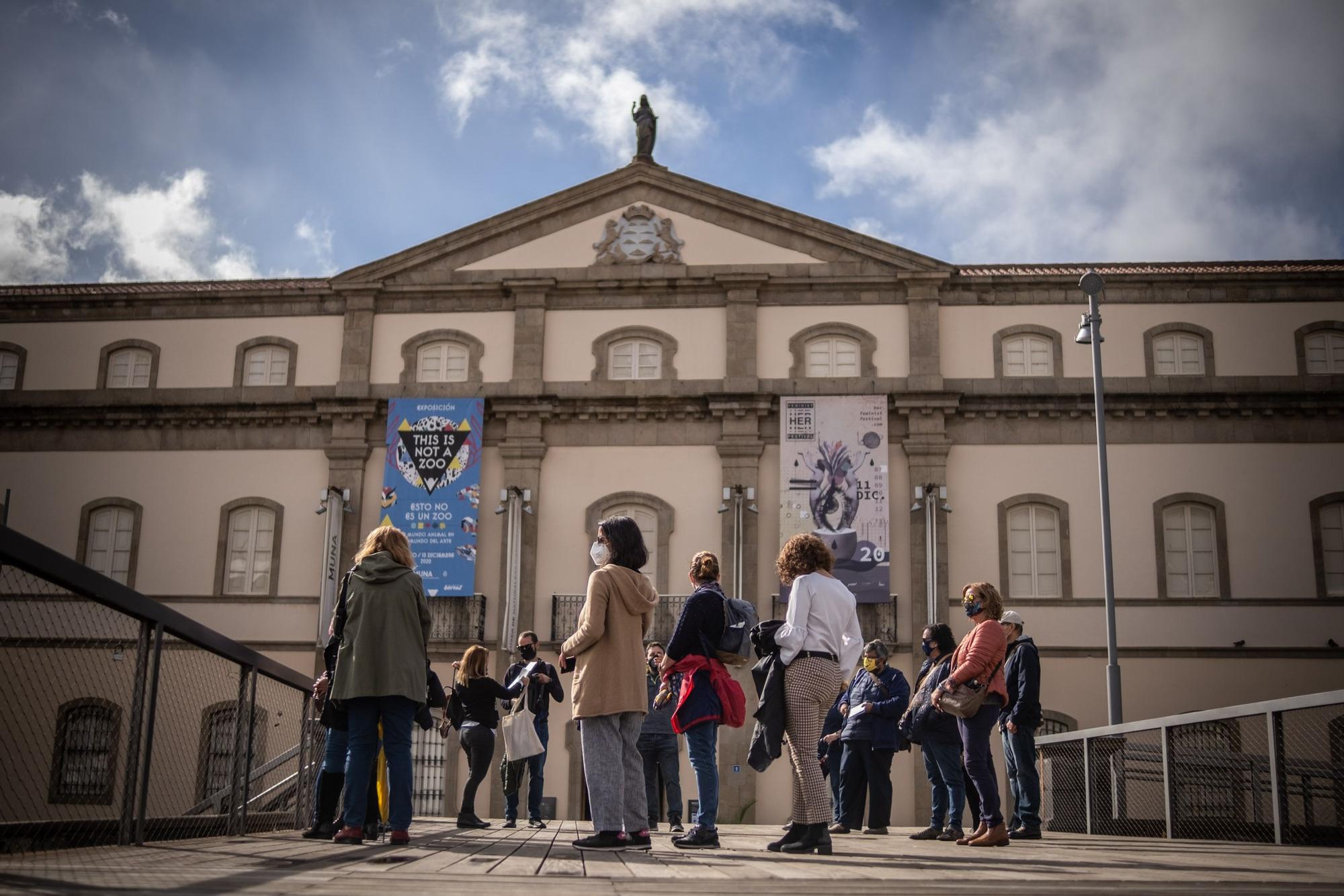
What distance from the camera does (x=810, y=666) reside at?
8.68m

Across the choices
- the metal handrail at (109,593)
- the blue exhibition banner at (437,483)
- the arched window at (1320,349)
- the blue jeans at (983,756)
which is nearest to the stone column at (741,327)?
the blue exhibition banner at (437,483)

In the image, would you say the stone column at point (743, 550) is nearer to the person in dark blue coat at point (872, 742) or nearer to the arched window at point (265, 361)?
the arched window at point (265, 361)

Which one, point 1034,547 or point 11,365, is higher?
point 11,365

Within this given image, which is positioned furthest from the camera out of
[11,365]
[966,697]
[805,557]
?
[11,365]

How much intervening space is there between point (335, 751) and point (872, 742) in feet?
16.8

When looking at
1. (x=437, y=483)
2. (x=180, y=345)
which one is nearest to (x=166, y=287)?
(x=180, y=345)

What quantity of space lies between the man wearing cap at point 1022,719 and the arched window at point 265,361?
66.9 feet

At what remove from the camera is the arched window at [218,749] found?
33.4ft

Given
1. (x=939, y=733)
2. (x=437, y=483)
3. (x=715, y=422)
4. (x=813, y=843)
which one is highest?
(x=715, y=422)

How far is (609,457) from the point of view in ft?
90.9

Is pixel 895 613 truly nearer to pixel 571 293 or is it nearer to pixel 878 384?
pixel 878 384

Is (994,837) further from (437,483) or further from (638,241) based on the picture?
(638,241)

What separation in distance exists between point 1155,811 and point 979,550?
47.7 ft

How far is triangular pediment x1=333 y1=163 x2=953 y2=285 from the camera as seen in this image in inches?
1123
